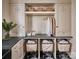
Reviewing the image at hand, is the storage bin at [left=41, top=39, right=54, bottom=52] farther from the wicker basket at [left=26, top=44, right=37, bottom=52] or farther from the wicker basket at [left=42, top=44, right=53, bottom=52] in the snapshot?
the wicker basket at [left=26, top=44, right=37, bottom=52]

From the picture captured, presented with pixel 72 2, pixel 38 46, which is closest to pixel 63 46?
pixel 38 46

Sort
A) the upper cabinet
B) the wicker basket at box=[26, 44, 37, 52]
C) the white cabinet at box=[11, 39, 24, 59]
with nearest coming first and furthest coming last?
the white cabinet at box=[11, 39, 24, 59] < the wicker basket at box=[26, 44, 37, 52] < the upper cabinet

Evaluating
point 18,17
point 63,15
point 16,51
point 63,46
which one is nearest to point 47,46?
point 63,46

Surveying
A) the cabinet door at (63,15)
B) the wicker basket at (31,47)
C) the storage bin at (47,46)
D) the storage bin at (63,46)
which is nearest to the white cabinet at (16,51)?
the wicker basket at (31,47)

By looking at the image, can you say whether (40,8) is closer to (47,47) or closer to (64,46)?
(47,47)

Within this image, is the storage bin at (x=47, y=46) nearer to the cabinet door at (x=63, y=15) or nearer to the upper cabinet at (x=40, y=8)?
the cabinet door at (x=63, y=15)

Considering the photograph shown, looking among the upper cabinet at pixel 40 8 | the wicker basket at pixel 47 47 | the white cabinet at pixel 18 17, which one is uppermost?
the upper cabinet at pixel 40 8

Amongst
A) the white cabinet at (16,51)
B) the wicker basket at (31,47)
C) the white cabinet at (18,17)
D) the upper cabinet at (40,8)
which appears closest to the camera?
the white cabinet at (16,51)

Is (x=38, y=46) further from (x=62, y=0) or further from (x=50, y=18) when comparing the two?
(x=62, y=0)

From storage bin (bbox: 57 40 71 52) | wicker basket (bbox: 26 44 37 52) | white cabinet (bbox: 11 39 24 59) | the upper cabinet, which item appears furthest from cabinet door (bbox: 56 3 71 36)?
white cabinet (bbox: 11 39 24 59)

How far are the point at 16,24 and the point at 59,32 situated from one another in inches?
58.7

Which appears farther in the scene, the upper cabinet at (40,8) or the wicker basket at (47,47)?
the upper cabinet at (40,8)

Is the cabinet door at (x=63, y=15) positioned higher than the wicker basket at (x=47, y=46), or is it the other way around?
the cabinet door at (x=63, y=15)

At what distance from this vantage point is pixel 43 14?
5520 mm
